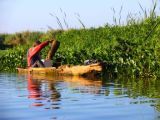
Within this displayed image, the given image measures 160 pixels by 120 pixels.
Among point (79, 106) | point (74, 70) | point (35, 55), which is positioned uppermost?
point (35, 55)

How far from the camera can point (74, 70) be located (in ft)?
53.8

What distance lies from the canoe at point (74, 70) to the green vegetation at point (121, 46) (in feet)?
1.53

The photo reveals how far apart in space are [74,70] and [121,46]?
2.21 metres

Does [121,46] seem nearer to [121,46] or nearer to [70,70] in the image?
[121,46]

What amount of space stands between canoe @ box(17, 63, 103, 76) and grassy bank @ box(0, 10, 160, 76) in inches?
17.7

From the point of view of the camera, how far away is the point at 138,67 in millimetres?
14195

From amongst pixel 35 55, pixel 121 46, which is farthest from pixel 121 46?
pixel 35 55

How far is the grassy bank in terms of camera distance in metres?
13.8

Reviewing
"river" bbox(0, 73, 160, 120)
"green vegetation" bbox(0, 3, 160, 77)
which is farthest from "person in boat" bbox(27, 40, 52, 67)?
"river" bbox(0, 73, 160, 120)

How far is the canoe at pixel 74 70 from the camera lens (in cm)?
1549

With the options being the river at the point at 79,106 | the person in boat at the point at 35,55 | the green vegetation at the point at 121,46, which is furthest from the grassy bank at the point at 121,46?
the river at the point at 79,106

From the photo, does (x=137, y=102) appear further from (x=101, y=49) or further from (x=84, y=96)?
(x=101, y=49)

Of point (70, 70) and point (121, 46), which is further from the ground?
point (121, 46)

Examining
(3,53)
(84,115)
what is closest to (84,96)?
(84,115)
